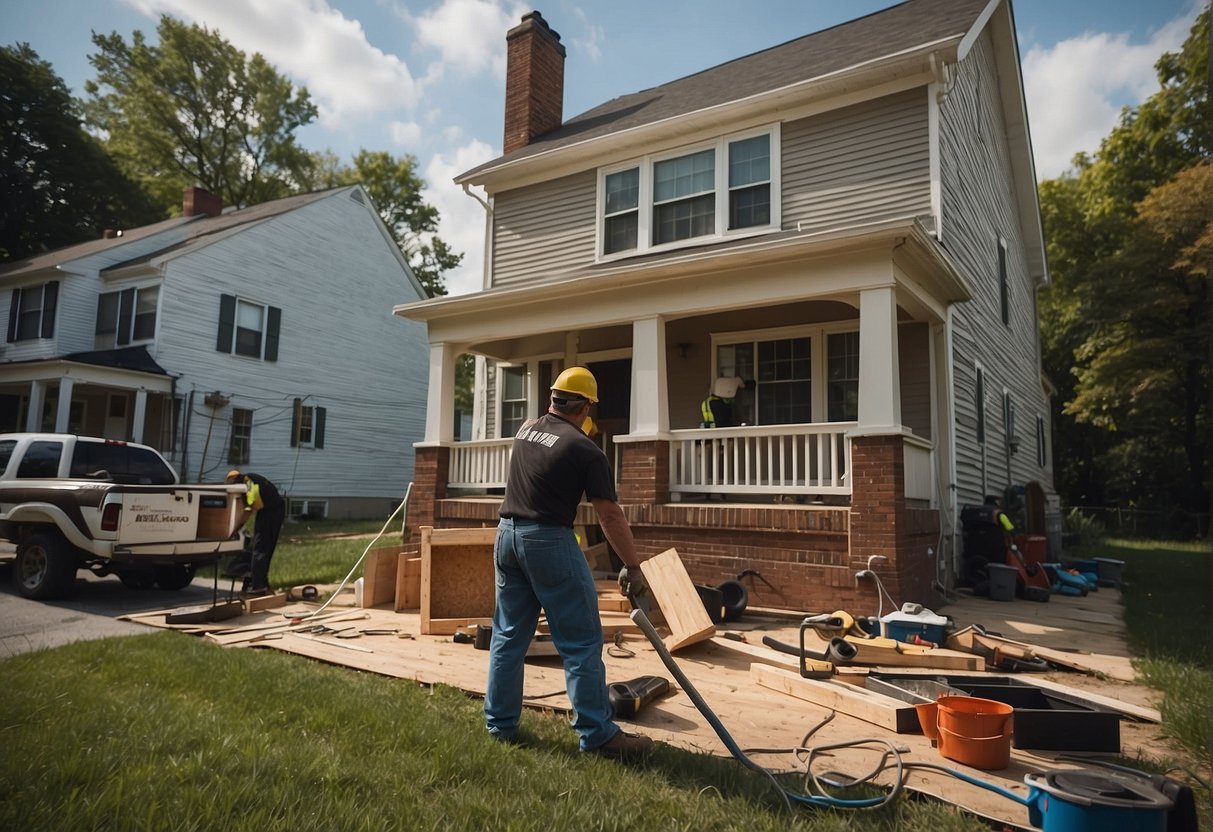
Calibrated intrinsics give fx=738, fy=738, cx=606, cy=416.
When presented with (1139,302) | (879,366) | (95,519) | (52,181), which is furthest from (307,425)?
(1139,302)

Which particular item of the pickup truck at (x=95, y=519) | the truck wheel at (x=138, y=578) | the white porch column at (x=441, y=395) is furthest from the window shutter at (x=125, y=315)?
the white porch column at (x=441, y=395)

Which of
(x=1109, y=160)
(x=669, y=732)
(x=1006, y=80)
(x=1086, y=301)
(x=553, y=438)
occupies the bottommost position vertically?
(x=669, y=732)

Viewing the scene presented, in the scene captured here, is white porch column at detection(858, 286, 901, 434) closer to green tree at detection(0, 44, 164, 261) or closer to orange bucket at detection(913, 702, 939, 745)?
orange bucket at detection(913, 702, 939, 745)

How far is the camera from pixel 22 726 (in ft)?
11.6

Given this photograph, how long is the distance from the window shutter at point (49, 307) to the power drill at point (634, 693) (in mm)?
20638

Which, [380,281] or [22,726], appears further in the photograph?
[380,281]

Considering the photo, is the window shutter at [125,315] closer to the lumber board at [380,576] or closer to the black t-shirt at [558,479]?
the lumber board at [380,576]

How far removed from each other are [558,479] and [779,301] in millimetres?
5211

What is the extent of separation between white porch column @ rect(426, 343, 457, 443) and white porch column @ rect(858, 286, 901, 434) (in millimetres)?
5821

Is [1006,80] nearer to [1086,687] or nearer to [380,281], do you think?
[1086,687]

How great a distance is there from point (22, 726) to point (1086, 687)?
6334 mm

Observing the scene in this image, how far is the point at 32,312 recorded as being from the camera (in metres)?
19.4

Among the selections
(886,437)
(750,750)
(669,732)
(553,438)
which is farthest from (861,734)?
(886,437)

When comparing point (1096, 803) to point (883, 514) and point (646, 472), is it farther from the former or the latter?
point (646, 472)
